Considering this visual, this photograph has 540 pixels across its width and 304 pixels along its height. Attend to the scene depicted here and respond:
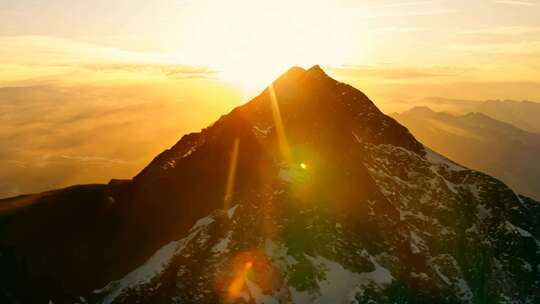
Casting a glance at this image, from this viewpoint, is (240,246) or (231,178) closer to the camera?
(240,246)

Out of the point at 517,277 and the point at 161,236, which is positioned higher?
the point at 161,236

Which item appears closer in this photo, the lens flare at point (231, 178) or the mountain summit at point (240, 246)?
the mountain summit at point (240, 246)

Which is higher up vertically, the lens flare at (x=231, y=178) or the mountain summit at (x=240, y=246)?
the lens flare at (x=231, y=178)

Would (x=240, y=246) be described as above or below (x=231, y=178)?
below

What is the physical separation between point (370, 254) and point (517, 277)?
168ft

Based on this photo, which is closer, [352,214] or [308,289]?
[308,289]

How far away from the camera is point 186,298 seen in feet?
511

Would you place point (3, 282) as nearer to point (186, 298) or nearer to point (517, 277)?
point (186, 298)

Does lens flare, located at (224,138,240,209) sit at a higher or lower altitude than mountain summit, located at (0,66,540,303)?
higher

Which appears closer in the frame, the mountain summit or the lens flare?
the mountain summit

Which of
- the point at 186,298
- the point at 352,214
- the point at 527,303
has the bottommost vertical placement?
the point at 527,303

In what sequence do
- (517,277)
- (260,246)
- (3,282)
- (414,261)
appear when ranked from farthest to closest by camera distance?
(517,277)
(414,261)
(260,246)
(3,282)

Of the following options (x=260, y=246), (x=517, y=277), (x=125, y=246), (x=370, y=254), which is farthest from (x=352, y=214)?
(x=125, y=246)

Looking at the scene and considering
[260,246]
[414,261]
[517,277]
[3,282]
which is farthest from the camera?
[517,277]
